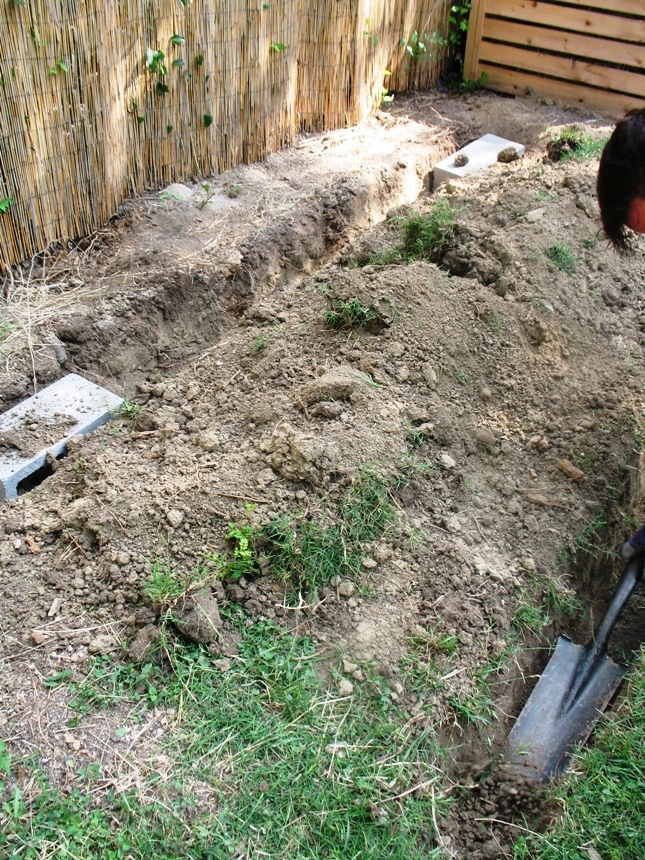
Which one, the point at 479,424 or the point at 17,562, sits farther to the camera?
the point at 479,424

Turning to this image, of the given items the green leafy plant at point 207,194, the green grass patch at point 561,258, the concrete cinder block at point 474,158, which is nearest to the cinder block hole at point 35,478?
the green leafy plant at point 207,194

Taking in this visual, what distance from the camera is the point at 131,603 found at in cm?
273

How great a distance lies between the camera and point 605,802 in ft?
7.86

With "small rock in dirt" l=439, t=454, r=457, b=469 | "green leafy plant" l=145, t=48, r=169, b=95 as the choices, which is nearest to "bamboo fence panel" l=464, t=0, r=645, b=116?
"green leafy plant" l=145, t=48, r=169, b=95

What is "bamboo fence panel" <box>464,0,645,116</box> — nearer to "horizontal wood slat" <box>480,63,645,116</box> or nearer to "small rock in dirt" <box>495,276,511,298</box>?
"horizontal wood slat" <box>480,63,645,116</box>

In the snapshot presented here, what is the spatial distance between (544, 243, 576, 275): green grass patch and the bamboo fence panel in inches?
123

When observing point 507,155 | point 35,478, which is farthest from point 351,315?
point 507,155

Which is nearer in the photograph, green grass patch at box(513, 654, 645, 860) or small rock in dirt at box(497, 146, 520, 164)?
green grass patch at box(513, 654, 645, 860)

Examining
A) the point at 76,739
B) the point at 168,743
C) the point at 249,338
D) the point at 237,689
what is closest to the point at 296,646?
the point at 237,689

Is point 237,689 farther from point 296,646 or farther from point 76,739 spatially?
point 76,739

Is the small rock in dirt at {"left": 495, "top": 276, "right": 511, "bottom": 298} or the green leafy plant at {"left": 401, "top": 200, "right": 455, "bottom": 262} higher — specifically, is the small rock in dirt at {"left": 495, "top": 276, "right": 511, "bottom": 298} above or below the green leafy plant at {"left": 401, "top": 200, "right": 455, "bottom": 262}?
below

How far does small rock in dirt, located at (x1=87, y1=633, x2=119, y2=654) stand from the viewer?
8.55 feet

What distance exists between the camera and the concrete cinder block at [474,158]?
5770 millimetres

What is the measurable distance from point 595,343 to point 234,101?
122 inches
